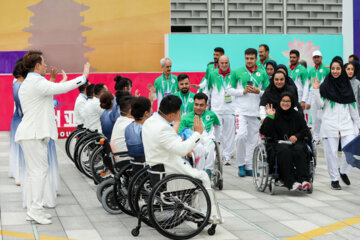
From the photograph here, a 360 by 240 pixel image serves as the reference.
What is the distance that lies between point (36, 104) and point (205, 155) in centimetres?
239

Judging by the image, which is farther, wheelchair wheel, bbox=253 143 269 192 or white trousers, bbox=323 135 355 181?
white trousers, bbox=323 135 355 181

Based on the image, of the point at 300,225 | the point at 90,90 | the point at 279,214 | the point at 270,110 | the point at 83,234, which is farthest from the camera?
the point at 90,90

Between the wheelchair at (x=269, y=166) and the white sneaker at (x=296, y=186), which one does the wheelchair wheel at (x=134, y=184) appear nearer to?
the wheelchair at (x=269, y=166)

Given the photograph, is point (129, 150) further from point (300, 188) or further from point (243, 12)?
point (243, 12)

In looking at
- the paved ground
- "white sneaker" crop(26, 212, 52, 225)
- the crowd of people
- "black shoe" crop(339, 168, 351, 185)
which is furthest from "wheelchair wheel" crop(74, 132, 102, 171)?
"black shoe" crop(339, 168, 351, 185)

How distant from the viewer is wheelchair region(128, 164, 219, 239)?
17.8 feet

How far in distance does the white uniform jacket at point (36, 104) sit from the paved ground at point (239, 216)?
2.94 feet

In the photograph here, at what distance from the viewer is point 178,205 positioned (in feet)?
18.1

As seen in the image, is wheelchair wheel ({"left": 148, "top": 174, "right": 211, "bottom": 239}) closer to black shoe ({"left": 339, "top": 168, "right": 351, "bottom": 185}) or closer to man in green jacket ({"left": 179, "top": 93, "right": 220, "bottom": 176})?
man in green jacket ({"left": 179, "top": 93, "right": 220, "bottom": 176})

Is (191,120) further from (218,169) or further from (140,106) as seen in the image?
(140,106)

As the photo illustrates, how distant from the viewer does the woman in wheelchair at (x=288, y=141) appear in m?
7.55

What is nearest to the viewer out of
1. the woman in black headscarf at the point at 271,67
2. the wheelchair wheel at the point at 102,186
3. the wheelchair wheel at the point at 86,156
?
the wheelchair wheel at the point at 102,186

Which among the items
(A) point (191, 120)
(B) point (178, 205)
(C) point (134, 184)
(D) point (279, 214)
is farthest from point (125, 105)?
(D) point (279, 214)

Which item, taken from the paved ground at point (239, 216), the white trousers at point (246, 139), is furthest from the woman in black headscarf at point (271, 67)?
the paved ground at point (239, 216)
